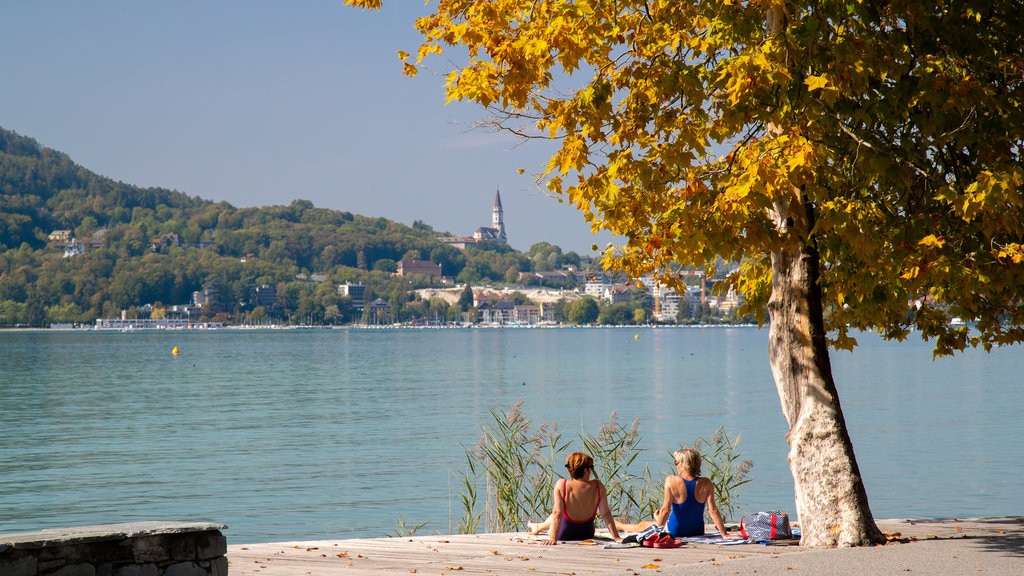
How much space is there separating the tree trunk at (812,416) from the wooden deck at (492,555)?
383mm

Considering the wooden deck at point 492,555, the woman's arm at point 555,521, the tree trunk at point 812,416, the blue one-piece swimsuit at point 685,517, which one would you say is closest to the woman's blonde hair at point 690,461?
the blue one-piece swimsuit at point 685,517

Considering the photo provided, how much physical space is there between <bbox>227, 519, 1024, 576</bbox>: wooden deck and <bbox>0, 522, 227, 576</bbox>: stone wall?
139cm

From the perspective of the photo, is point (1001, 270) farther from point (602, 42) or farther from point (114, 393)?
point (114, 393)

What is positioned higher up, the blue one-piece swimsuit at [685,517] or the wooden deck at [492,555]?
the blue one-piece swimsuit at [685,517]

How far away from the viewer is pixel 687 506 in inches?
391

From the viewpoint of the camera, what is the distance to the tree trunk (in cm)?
930

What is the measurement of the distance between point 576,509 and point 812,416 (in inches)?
83.0

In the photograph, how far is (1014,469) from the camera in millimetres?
23562

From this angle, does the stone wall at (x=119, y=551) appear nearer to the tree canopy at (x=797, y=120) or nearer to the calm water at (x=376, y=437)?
the tree canopy at (x=797, y=120)

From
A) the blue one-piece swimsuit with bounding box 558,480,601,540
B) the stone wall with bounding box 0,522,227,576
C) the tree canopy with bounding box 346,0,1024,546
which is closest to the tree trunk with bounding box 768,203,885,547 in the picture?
the tree canopy with bounding box 346,0,1024,546

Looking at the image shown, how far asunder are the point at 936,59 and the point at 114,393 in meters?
46.9

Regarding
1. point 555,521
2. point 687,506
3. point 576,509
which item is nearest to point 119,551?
point 555,521

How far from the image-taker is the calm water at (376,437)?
19.9 metres

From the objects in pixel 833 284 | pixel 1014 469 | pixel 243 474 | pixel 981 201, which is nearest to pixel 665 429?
pixel 1014 469
